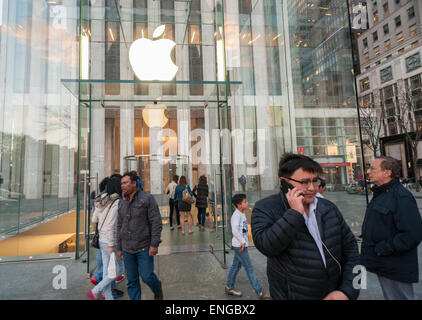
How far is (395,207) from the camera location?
2475 mm

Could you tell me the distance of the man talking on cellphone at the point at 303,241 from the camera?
1509 millimetres

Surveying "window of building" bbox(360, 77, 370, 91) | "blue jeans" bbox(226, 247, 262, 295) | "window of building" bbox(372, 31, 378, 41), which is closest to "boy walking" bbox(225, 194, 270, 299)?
"blue jeans" bbox(226, 247, 262, 295)

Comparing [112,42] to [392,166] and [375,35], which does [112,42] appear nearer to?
[392,166]

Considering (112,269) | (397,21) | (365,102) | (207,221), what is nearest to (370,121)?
(365,102)

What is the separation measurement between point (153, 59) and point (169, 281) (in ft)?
18.4

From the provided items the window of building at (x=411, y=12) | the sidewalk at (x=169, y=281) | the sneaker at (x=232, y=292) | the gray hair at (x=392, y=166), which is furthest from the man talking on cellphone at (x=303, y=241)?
the window of building at (x=411, y=12)

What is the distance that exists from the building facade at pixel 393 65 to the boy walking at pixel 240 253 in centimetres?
3558

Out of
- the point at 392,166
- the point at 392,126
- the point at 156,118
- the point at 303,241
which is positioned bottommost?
the point at 303,241

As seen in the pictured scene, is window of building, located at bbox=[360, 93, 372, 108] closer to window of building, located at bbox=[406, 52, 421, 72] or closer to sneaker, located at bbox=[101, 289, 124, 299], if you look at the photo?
window of building, located at bbox=[406, 52, 421, 72]

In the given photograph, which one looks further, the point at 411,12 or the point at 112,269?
the point at 411,12

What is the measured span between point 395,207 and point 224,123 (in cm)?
407

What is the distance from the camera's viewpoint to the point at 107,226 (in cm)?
357

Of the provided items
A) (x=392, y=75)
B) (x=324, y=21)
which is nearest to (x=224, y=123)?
(x=324, y=21)
